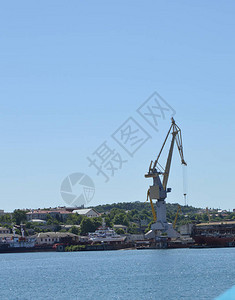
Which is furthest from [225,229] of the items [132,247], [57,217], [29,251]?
[57,217]

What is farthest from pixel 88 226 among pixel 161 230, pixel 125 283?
pixel 125 283

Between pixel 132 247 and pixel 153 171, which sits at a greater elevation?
pixel 153 171

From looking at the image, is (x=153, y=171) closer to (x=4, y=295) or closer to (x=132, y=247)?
(x=132, y=247)

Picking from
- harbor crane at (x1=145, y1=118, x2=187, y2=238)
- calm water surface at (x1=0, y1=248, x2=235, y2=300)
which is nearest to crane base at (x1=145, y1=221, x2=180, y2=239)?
harbor crane at (x1=145, y1=118, x2=187, y2=238)

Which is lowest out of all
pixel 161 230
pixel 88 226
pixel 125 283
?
pixel 125 283

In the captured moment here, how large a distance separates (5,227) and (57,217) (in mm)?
42904

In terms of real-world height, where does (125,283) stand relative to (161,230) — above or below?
below

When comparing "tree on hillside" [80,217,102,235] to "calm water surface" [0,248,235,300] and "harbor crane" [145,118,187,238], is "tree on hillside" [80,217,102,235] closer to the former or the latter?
"harbor crane" [145,118,187,238]

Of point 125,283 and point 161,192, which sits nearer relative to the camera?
point 125,283

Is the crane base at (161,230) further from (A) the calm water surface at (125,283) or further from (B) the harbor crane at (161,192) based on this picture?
(A) the calm water surface at (125,283)

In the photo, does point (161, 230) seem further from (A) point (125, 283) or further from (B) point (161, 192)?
(A) point (125, 283)

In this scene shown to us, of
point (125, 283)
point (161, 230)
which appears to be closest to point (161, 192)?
point (161, 230)

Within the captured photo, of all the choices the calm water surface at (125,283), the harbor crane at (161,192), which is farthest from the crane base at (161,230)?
the calm water surface at (125,283)

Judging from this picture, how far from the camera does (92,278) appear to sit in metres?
51.5
